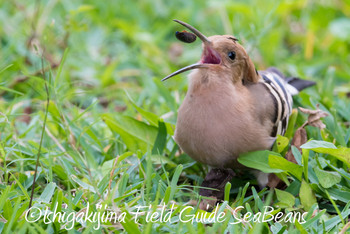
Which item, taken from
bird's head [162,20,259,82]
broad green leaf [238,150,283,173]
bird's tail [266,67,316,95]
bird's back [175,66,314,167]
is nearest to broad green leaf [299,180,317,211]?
broad green leaf [238,150,283,173]

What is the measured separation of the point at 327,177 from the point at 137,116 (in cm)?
142

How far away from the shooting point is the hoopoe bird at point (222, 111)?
255cm

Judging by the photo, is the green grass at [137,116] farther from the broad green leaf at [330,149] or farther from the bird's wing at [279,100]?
the bird's wing at [279,100]

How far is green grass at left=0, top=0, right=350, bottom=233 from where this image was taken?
2340 millimetres

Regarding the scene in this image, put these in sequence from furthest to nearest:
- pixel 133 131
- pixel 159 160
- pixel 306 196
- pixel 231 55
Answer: pixel 133 131
pixel 159 160
pixel 231 55
pixel 306 196

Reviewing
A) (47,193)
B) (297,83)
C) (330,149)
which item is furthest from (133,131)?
(297,83)

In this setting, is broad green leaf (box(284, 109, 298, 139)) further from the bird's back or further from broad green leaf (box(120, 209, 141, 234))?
broad green leaf (box(120, 209, 141, 234))

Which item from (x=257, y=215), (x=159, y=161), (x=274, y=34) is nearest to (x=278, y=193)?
(x=257, y=215)

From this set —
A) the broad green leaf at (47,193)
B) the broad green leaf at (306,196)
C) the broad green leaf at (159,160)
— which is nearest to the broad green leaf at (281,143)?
the broad green leaf at (306,196)

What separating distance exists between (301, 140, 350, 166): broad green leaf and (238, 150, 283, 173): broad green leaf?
0.63 feet

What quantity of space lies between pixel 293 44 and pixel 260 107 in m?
3.07

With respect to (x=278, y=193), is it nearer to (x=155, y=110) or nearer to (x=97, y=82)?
(x=155, y=110)

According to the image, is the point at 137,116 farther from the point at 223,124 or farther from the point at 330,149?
the point at 330,149

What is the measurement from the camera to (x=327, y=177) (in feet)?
8.41
